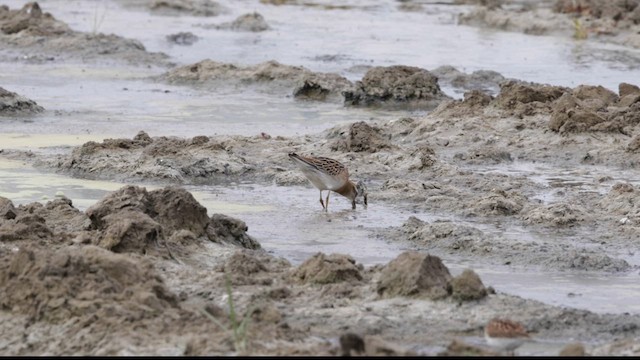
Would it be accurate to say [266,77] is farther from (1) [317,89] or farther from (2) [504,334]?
(2) [504,334]

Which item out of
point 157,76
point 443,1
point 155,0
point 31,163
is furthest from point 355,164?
point 443,1

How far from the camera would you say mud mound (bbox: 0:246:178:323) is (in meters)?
6.75

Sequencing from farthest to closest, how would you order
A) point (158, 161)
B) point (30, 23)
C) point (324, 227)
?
1. point (30, 23)
2. point (158, 161)
3. point (324, 227)

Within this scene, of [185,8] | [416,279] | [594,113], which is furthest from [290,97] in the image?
[185,8]

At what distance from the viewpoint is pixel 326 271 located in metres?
7.70

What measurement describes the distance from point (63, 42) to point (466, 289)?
15232 millimetres

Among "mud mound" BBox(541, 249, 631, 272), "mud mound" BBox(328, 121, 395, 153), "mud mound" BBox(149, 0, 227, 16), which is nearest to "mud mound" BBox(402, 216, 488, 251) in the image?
"mud mound" BBox(541, 249, 631, 272)

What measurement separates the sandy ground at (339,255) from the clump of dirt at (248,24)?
10336 mm

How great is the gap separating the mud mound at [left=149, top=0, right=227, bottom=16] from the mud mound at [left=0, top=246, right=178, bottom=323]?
2140 cm

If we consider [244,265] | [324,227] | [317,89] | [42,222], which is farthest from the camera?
[317,89]

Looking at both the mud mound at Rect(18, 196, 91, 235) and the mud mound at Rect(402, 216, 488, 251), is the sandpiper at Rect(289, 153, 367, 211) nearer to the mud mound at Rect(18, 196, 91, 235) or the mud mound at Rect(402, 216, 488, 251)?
the mud mound at Rect(402, 216, 488, 251)

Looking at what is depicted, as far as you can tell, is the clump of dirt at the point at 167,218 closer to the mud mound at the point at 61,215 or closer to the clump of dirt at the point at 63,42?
the mud mound at the point at 61,215

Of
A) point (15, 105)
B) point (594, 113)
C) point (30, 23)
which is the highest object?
point (594, 113)

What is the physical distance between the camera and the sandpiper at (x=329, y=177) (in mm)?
10703
